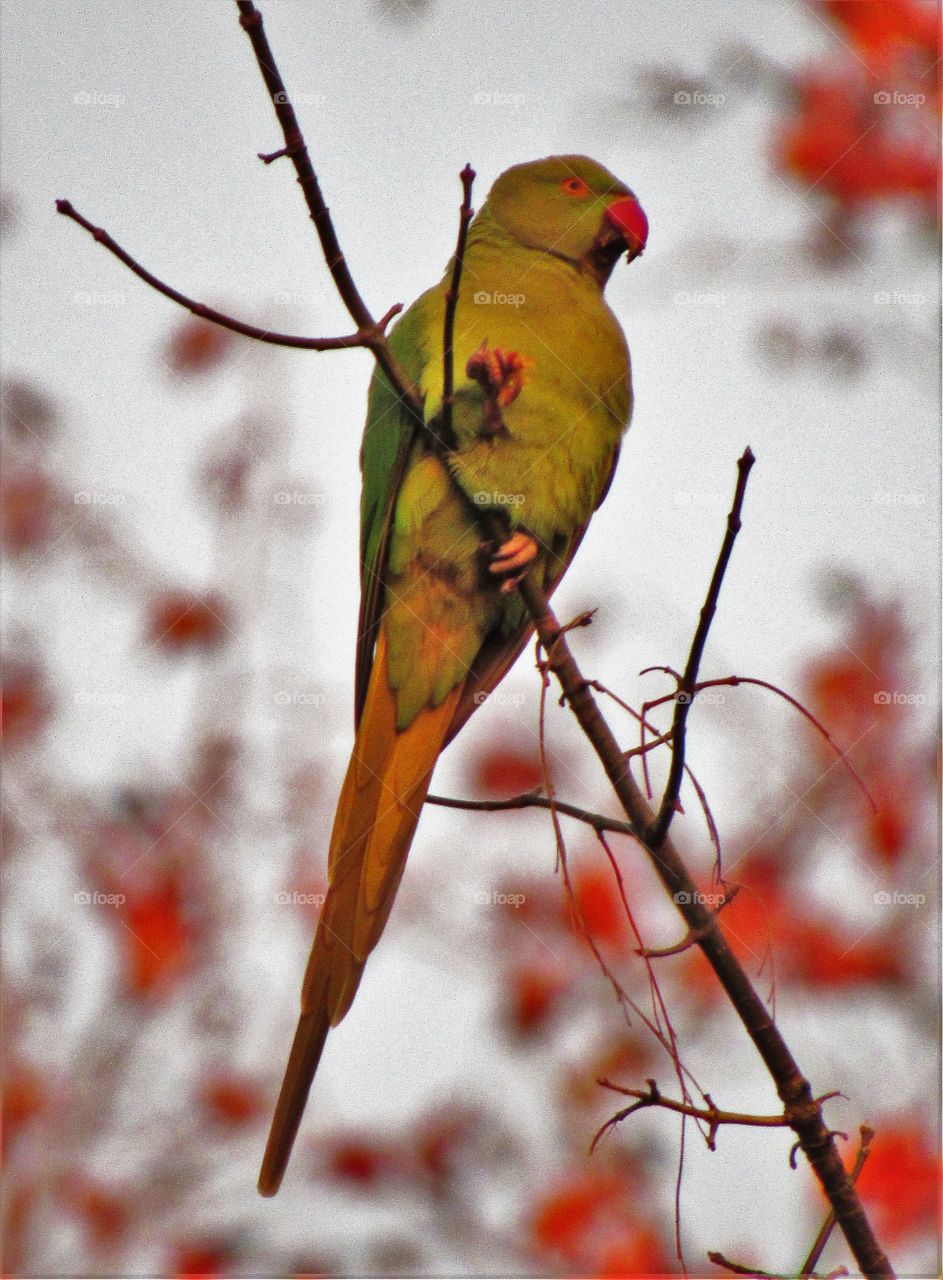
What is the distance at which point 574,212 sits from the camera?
2.73m

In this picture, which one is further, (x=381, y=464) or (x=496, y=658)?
(x=381, y=464)

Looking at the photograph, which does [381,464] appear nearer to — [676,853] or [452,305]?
[452,305]

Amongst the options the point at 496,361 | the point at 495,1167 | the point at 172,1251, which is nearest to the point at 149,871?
the point at 172,1251

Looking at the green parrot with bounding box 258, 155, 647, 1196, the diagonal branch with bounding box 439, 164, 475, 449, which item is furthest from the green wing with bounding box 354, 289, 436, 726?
the diagonal branch with bounding box 439, 164, 475, 449

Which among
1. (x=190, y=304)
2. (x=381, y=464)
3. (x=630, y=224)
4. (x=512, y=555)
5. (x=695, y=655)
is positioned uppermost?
(x=630, y=224)

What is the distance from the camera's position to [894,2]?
3027mm

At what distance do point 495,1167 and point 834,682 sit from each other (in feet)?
5.34

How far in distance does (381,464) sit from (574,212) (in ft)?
2.60

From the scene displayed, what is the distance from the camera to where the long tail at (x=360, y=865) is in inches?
65.0

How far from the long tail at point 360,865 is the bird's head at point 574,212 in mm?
1051

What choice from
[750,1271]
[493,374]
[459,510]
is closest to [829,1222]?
[750,1271]

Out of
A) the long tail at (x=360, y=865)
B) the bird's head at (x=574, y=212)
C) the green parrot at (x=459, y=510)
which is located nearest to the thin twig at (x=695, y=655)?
the green parrot at (x=459, y=510)

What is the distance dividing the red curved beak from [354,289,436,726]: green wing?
1.43 feet

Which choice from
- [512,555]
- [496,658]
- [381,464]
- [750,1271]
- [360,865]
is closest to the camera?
[750,1271]
